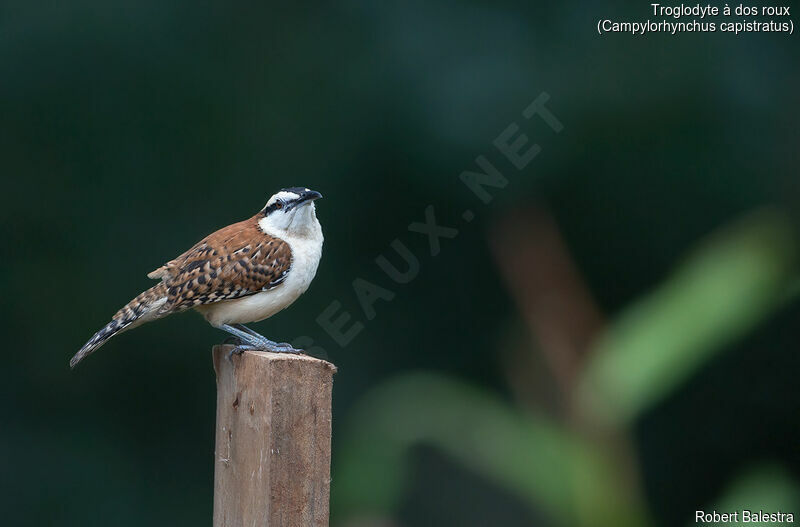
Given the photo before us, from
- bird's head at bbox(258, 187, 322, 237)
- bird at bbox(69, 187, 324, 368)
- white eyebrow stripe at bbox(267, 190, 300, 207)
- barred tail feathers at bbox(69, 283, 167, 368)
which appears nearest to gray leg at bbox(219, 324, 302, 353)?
bird at bbox(69, 187, 324, 368)

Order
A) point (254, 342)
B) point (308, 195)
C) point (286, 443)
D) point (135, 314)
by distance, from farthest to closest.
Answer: point (308, 195), point (135, 314), point (254, 342), point (286, 443)

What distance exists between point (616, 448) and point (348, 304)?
7.65 feet

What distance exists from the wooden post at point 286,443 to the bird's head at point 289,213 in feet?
3.53

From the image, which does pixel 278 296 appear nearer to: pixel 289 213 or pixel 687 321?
pixel 289 213

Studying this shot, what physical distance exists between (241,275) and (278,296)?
0.12 meters

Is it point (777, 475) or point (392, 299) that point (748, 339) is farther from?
point (777, 475)

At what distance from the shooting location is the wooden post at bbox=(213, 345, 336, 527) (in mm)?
1961

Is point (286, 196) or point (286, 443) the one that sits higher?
point (286, 196)

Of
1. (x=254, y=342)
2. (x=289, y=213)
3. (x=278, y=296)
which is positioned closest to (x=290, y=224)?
(x=289, y=213)

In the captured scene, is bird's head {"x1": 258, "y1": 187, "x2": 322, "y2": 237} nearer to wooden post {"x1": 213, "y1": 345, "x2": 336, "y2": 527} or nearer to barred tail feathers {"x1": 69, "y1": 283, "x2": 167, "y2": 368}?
barred tail feathers {"x1": 69, "y1": 283, "x2": 167, "y2": 368}

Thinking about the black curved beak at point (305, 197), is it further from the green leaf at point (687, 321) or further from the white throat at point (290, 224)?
the green leaf at point (687, 321)

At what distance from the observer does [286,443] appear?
1969 mm

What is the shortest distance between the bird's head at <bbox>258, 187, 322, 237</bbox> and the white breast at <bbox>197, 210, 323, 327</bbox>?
0.02 m

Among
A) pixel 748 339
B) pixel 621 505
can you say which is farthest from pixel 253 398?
pixel 748 339
